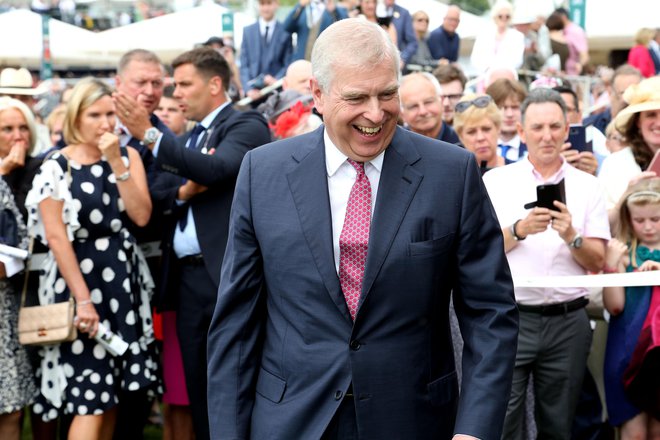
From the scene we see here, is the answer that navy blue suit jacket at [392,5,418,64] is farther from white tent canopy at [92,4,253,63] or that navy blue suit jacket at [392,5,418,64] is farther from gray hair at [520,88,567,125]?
gray hair at [520,88,567,125]

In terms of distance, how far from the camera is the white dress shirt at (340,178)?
3.49 meters

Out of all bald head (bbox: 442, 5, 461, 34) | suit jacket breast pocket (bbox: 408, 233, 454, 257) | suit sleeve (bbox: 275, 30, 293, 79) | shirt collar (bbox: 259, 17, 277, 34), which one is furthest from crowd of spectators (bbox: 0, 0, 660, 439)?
bald head (bbox: 442, 5, 461, 34)

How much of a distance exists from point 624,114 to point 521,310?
1.68m

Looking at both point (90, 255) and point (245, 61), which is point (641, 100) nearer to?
point (90, 255)

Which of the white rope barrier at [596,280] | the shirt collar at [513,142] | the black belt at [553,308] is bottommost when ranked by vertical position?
the black belt at [553,308]

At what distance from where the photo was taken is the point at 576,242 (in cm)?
554

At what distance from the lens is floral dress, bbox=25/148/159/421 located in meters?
6.07

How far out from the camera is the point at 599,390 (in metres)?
6.43

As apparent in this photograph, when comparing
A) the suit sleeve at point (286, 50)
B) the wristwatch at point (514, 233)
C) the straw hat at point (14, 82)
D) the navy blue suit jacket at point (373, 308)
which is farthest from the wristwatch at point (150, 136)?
the suit sleeve at point (286, 50)

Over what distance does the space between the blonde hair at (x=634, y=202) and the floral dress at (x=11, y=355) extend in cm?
344

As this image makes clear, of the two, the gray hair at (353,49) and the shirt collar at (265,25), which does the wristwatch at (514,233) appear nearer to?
the gray hair at (353,49)

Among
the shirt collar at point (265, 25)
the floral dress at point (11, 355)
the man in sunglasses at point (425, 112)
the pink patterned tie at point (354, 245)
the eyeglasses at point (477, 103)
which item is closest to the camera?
the pink patterned tie at point (354, 245)

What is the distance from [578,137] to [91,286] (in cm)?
315

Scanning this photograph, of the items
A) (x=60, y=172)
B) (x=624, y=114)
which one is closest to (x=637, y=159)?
(x=624, y=114)
